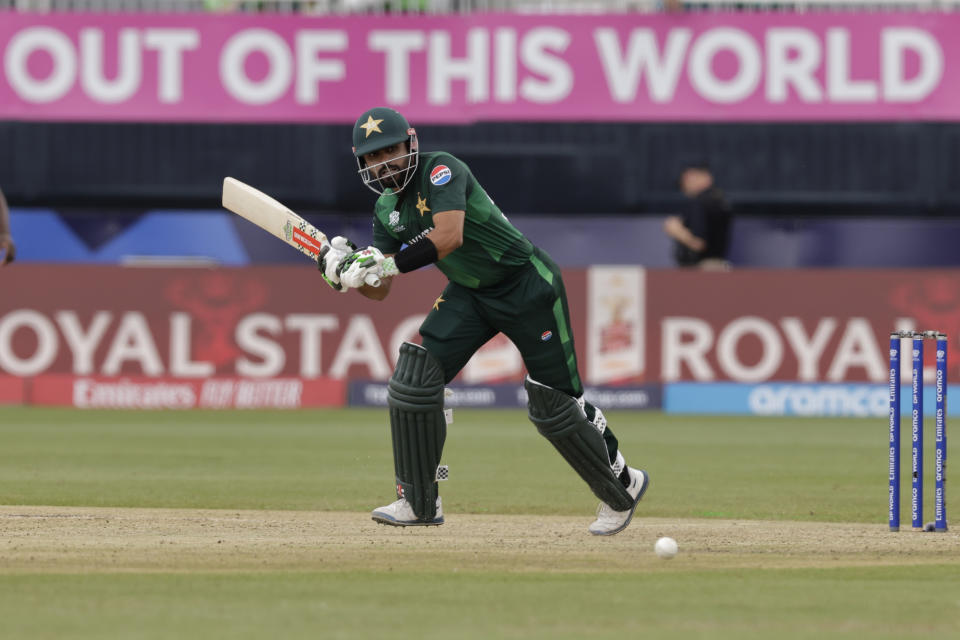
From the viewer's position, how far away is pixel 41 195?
18938 mm

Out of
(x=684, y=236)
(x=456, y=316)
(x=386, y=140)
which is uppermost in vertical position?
(x=386, y=140)

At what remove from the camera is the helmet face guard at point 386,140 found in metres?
7.34

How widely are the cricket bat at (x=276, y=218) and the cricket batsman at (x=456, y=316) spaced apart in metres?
0.21

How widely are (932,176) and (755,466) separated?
25.7 feet

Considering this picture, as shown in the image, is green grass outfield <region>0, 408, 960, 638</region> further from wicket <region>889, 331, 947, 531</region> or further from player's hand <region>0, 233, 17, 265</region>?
player's hand <region>0, 233, 17, 265</region>

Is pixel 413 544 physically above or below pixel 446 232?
below

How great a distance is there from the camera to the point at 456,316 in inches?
296

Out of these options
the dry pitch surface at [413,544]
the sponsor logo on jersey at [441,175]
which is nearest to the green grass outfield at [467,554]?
the dry pitch surface at [413,544]

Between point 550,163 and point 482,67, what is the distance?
1.27m

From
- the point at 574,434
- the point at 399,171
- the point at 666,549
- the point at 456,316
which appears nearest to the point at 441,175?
the point at 399,171

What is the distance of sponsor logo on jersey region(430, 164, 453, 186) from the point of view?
728 centimetres

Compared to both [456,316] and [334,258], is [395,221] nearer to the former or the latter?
[334,258]

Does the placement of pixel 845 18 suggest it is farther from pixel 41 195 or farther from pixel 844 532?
pixel 844 532

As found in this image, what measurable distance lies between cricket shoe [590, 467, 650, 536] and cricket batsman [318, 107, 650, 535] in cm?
1
